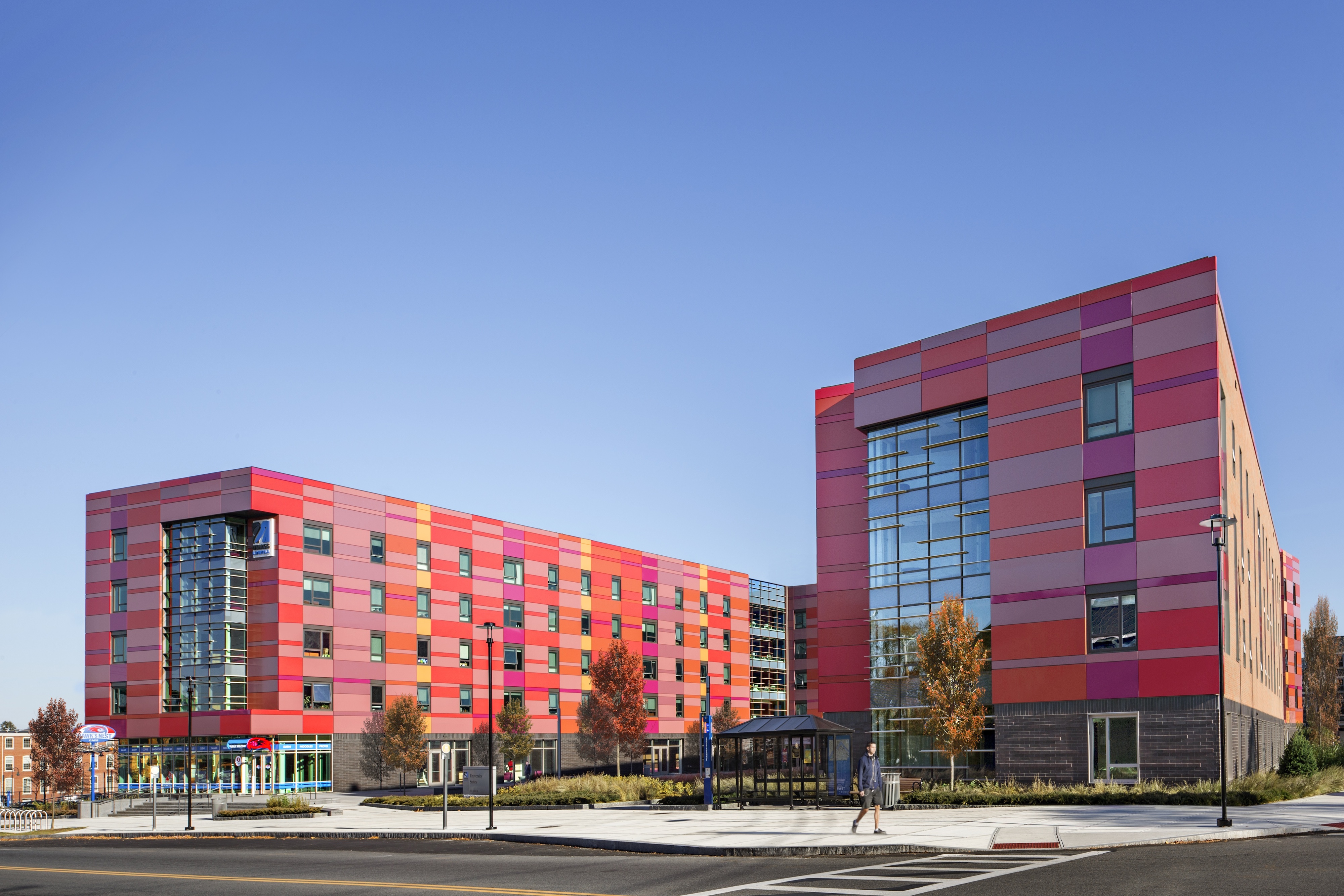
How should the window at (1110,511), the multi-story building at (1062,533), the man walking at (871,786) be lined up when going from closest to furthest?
the man walking at (871,786) < the multi-story building at (1062,533) < the window at (1110,511)

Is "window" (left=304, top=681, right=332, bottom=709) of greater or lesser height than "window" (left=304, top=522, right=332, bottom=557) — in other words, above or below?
below

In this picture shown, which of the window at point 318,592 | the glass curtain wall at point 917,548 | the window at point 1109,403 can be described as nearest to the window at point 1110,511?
the window at point 1109,403

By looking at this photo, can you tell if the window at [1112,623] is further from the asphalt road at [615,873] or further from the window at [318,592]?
the window at [318,592]

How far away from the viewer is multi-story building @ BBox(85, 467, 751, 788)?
223 feet

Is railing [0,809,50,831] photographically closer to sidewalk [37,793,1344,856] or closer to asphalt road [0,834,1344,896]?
sidewalk [37,793,1344,856]

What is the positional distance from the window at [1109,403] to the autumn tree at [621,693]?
4948 cm

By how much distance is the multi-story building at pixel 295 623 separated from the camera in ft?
223

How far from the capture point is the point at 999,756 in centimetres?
4200

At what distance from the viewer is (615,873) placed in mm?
21547

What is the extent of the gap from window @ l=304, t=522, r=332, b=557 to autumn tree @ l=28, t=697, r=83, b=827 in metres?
16.3

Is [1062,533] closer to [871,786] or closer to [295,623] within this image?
[871,786]

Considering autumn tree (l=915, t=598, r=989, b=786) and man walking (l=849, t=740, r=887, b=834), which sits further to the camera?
autumn tree (l=915, t=598, r=989, b=786)

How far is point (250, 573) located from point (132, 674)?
10215 millimetres

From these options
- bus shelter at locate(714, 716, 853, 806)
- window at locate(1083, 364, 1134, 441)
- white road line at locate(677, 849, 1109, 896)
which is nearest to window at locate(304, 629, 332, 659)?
bus shelter at locate(714, 716, 853, 806)
